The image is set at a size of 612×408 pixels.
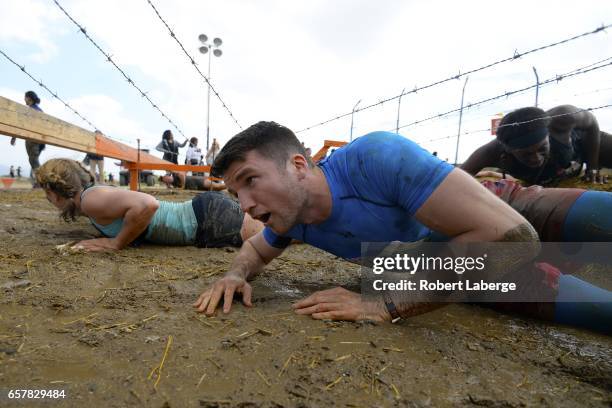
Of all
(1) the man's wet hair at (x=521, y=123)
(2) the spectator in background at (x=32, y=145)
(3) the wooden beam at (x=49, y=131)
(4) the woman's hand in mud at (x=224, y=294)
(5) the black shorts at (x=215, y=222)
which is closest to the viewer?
(4) the woman's hand in mud at (x=224, y=294)

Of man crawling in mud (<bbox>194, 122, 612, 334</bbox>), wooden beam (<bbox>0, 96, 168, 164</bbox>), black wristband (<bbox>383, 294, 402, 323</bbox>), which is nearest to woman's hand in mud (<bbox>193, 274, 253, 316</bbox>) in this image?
man crawling in mud (<bbox>194, 122, 612, 334</bbox>)

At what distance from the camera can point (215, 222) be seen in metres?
3.25

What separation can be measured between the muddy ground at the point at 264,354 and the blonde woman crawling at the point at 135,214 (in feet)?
2.71

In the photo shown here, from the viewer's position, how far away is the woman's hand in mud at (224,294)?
1.66 m

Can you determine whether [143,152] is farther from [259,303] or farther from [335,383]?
[335,383]

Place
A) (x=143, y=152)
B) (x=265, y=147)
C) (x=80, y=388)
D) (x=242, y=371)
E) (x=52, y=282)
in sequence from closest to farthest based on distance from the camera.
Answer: (x=80, y=388)
(x=242, y=371)
(x=265, y=147)
(x=52, y=282)
(x=143, y=152)

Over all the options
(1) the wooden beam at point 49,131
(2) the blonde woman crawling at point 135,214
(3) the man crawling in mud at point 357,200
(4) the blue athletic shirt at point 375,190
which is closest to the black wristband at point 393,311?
(3) the man crawling in mud at point 357,200

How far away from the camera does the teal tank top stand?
123 inches

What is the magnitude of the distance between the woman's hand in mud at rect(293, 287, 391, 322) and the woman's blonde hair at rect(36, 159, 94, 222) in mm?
2286

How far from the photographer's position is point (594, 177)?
11.7 ft

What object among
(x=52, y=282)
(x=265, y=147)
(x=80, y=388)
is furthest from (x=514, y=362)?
(x=52, y=282)

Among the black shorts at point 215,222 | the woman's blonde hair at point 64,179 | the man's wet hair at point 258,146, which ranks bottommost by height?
the black shorts at point 215,222

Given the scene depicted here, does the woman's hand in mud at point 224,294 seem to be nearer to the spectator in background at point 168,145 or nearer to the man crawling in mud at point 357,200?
the man crawling in mud at point 357,200

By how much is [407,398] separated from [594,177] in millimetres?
3648
